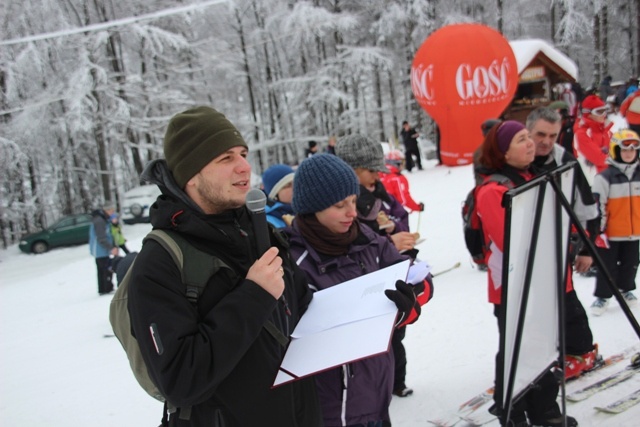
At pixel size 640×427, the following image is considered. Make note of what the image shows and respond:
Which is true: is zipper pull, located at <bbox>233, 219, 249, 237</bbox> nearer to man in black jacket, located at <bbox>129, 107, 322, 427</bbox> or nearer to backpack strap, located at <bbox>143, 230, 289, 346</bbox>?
man in black jacket, located at <bbox>129, 107, 322, 427</bbox>

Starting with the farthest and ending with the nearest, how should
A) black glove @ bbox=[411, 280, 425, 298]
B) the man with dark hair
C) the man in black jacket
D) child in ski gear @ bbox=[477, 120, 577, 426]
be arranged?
the man with dark hair, child in ski gear @ bbox=[477, 120, 577, 426], black glove @ bbox=[411, 280, 425, 298], the man in black jacket

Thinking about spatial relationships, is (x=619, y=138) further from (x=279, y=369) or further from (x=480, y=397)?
(x=279, y=369)

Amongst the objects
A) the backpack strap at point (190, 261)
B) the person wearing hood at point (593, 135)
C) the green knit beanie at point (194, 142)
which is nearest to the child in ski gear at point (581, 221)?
the green knit beanie at point (194, 142)

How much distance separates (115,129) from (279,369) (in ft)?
69.9

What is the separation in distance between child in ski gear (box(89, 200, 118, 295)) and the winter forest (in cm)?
947

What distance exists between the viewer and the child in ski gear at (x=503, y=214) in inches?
115

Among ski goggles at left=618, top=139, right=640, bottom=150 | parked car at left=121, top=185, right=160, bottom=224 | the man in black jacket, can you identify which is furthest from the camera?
parked car at left=121, top=185, right=160, bottom=224

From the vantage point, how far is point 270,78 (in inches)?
1138

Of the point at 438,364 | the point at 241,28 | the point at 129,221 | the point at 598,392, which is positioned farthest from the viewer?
the point at 241,28

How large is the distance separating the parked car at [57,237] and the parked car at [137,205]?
5.54 ft

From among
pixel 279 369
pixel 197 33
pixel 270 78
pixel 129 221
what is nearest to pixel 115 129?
pixel 129 221

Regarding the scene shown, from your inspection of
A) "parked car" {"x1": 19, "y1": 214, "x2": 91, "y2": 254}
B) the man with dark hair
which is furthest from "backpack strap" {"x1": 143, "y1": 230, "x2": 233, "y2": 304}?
"parked car" {"x1": 19, "y1": 214, "x2": 91, "y2": 254}

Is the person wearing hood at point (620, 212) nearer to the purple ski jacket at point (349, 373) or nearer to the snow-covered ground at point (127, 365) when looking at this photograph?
the snow-covered ground at point (127, 365)

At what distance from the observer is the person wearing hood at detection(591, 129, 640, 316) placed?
4523 mm
